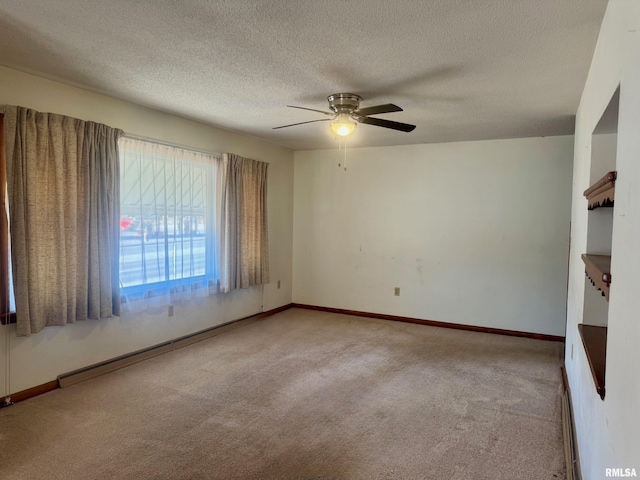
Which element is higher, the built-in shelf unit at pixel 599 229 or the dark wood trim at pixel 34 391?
the built-in shelf unit at pixel 599 229

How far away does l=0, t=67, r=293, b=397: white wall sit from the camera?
2900mm

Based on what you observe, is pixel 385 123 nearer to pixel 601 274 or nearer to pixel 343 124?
pixel 343 124

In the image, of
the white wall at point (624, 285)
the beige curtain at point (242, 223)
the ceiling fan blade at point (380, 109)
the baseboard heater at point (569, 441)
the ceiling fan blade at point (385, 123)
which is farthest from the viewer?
the beige curtain at point (242, 223)

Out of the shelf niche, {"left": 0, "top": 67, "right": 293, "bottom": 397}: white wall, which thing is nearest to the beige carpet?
{"left": 0, "top": 67, "right": 293, "bottom": 397}: white wall

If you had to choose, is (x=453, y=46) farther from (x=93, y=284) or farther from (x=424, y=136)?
(x=93, y=284)

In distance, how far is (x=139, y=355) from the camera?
12.3 feet

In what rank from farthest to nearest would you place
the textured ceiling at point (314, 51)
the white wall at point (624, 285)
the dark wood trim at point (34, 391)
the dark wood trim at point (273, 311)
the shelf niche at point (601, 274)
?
1. the dark wood trim at point (273, 311)
2. the dark wood trim at point (34, 391)
3. the textured ceiling at point (314, 51)
4. the shelf niche at point (601, 274)
5. the white wall at point (624, 285)

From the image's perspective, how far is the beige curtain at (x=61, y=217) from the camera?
2.80m

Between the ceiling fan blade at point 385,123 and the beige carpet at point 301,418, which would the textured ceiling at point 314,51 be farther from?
the beige carpet at point 301,418

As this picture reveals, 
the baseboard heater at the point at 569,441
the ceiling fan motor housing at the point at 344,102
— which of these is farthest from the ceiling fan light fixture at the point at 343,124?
the baseboard heater at the point at 569,441

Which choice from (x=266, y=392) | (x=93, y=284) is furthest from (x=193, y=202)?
(x=266, y=392)

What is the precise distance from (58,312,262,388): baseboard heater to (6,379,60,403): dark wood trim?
0.05 meters

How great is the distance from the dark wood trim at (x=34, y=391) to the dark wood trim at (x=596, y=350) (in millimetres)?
3566

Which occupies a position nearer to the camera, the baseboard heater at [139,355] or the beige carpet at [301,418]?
the beige carpet at [301,418]
